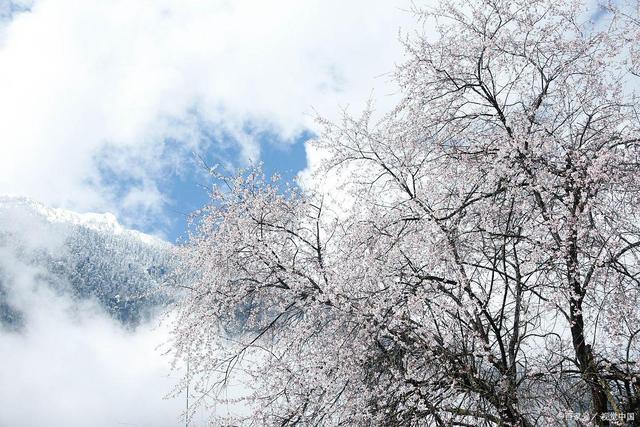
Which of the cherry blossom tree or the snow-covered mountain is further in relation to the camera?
the snow-covered mountain

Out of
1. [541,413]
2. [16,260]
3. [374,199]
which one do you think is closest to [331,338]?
[374,199]

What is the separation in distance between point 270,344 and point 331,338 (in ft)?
4.32

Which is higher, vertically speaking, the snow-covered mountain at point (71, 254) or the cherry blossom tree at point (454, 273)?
the snow-covered mountain at point (71, 254)

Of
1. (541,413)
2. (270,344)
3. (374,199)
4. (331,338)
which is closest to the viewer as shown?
(541,413)

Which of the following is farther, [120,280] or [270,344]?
[120,280]

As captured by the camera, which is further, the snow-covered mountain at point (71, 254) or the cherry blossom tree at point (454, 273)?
the snow-covered mountain at point (71, 254)

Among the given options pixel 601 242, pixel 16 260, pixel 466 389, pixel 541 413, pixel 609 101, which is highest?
pixel 16 260

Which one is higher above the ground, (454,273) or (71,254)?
(71,254)

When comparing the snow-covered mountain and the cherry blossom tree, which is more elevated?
the snow-covered mountain

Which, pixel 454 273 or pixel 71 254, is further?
pixel 71 254

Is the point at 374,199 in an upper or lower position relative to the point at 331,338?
upper

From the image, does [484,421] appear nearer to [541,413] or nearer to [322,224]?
[541,413]

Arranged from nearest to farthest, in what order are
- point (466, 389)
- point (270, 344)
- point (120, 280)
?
point (466, 389)
point (270, 344)
point (120, 280)

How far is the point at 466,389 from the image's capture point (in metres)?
4.97
